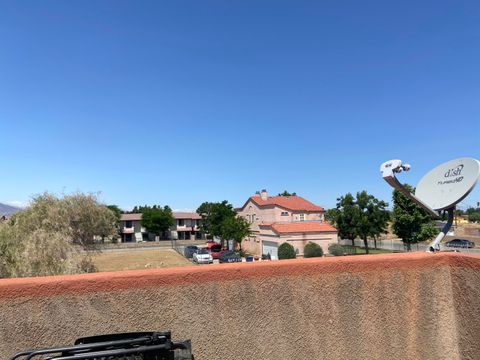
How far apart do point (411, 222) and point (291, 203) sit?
22.2m

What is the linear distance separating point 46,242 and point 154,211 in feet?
228

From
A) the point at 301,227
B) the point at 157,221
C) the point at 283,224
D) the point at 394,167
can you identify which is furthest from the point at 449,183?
the point at 157,221

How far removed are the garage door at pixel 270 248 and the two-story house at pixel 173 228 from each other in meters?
42.6

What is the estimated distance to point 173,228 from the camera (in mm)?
93688

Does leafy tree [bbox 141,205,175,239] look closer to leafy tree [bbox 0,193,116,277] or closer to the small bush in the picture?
the small bush

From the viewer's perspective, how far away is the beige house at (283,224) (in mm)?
48844

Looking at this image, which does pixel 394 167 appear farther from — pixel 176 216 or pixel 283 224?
pixel 176 216

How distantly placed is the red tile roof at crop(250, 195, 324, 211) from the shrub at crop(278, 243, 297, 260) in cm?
1376

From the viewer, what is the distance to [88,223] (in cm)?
2866

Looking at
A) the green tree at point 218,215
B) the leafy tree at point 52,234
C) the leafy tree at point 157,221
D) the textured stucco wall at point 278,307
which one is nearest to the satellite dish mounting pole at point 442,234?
the textured stucco wall at point 278,307

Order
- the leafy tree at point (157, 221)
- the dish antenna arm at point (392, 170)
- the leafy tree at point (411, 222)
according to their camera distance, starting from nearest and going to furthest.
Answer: the dish antenna arm at point (392, 170), the leafy tree at point (411, 222), the leafy tree at point (157, 221)

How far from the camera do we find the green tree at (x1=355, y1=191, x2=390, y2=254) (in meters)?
46.2

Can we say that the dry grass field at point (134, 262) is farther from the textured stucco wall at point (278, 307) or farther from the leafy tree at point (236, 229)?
the textured stucco wall at point (278, 307)

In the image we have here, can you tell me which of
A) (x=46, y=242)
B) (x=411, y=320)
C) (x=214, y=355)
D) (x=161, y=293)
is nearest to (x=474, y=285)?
(x=411, y=320)
